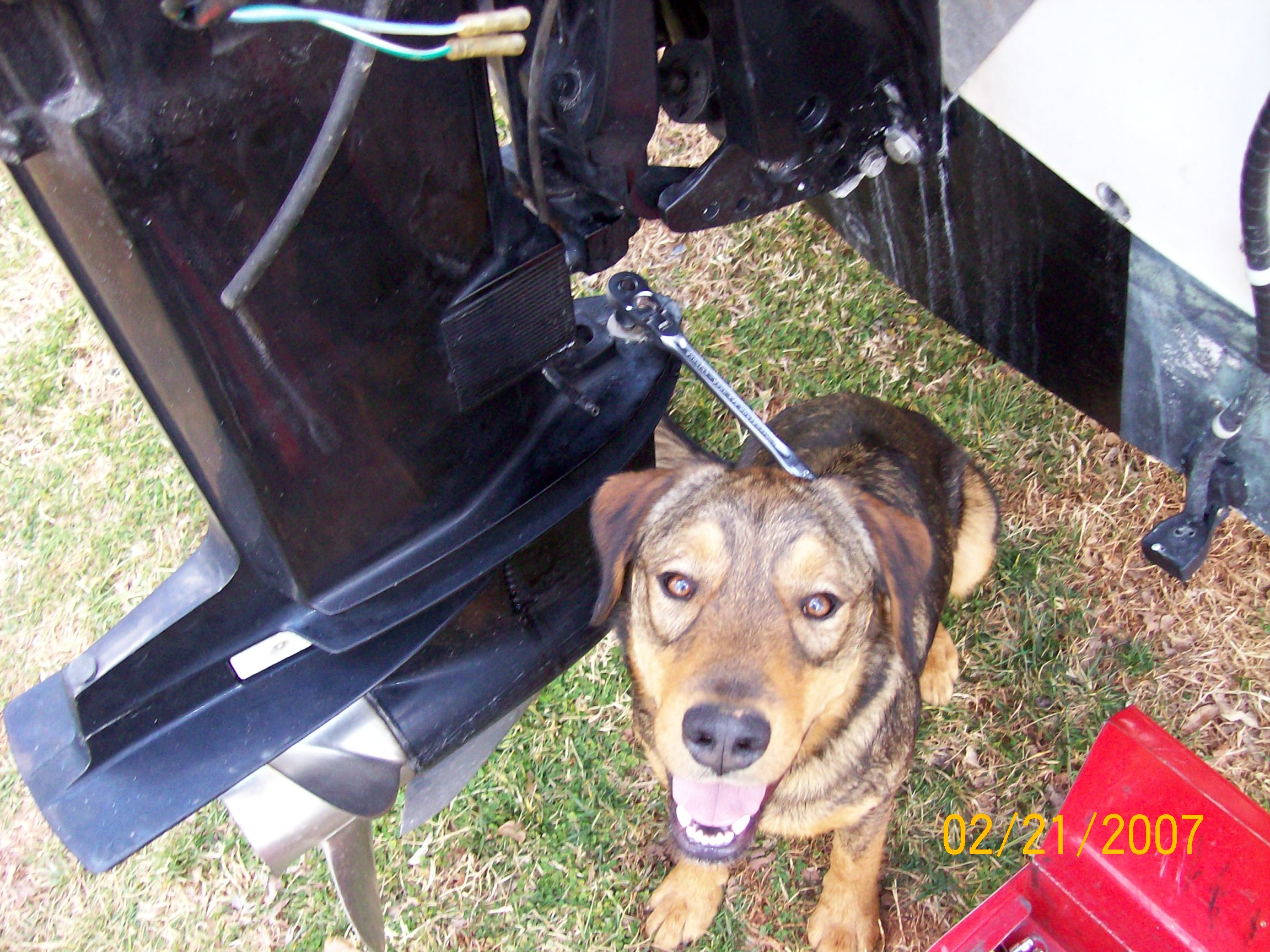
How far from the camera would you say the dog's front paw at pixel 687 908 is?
3.29 meters

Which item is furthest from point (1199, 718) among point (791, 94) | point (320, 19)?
point (320, 19)

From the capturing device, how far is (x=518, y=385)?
274 centimetres

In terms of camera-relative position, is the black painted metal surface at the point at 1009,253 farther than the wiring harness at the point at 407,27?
Yes

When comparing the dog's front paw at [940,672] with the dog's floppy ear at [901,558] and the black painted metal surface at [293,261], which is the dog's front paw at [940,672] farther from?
the black painted metal surface at [293,261]

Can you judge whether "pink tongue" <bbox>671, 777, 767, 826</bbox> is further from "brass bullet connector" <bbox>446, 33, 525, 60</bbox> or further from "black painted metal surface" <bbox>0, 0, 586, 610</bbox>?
"brass bullet connector" <bbox>446, 33, 525, 60</bbox>

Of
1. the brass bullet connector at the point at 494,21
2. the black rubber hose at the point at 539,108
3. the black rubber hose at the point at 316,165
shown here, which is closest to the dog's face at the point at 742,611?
the black rubber hose at the point at 539,108

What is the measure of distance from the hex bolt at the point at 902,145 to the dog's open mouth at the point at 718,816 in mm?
1810

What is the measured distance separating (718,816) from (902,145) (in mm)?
1922

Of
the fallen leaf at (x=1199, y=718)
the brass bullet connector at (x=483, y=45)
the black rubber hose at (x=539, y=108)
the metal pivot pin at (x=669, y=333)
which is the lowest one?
the fallen leaf at (x=1199, y=718)

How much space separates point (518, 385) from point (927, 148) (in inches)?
53.2

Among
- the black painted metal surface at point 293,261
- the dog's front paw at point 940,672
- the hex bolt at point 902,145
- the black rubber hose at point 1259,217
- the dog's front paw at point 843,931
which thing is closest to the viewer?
the black painted metal surface at point 293,261

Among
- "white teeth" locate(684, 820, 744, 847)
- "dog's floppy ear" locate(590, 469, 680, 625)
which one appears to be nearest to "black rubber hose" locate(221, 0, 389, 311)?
"dog's floppy ear" locate(590, 469, 680, 625)

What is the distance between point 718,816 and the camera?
8.34ft

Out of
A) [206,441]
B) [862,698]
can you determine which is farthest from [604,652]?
[206,441]
